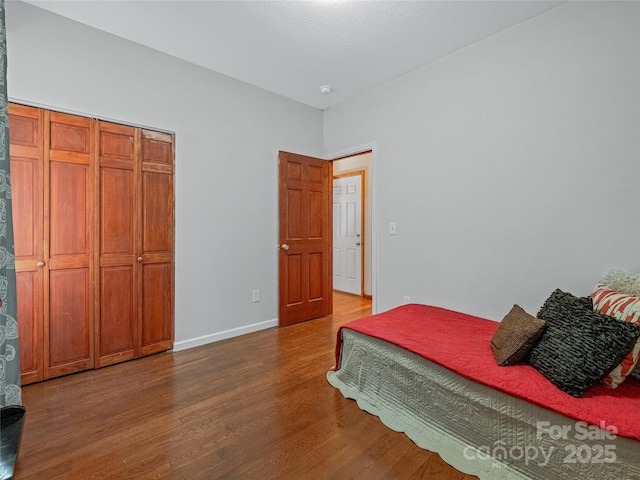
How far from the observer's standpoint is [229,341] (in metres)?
3.12

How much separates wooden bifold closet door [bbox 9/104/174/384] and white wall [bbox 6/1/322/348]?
14cm

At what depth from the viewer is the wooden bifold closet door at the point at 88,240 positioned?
7.21ft

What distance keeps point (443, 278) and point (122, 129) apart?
10.3ft

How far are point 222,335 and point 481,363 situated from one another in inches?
96.5

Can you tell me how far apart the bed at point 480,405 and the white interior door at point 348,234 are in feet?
9.61

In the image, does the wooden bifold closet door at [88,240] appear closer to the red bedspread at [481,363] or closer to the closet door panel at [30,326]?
the closet door panel at [30,326]

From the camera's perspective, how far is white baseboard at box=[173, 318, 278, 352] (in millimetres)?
2904

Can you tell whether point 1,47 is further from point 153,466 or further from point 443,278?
point 443,278

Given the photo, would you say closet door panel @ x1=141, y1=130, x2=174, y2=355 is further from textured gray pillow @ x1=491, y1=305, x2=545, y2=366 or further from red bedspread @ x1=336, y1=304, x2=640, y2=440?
textured gray pillow @ x1=491, y1=305, x2=545, y2=366

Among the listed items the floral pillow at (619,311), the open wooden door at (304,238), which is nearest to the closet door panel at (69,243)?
the open wooden door at (304,238)

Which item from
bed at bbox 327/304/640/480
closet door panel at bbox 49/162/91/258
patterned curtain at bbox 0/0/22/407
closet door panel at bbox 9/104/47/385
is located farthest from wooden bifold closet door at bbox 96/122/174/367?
bed at bbox 327/304/640/480

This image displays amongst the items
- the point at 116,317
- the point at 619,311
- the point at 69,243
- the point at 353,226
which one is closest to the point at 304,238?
the point at 353,226

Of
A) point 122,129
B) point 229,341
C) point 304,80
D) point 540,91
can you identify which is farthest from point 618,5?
point 229,341

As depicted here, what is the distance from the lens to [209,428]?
176 centimetres
